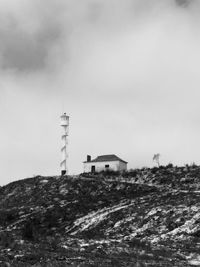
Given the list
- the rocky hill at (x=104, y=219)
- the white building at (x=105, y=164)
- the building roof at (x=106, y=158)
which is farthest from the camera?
the building roof at (x=106, y=158)

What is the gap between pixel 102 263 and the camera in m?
24.2

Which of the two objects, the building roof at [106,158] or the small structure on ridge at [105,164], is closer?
the small structure on ridge at [105,164]

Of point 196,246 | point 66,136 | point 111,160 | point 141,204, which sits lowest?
point 196,246

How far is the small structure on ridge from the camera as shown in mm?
113062

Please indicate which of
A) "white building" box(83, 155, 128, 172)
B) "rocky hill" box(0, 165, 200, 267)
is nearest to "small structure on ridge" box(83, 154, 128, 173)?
"white building" box(83, 155, 128, 172)

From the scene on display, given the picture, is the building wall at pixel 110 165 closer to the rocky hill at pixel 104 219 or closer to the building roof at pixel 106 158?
the building roof at pixel 106 158

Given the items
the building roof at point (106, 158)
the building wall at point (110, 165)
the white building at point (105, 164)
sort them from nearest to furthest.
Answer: the building wall at point (110, 165), the white building at point (105, 164), the building roof at point (106, 158)

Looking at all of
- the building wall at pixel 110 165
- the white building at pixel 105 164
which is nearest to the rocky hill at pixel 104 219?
the building wall at pixel 110 165

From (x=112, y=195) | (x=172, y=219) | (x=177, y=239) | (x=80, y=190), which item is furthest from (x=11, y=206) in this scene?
(x=177, y=239)

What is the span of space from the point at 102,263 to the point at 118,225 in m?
29.3

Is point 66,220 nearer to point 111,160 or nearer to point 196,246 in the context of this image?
point 196,246

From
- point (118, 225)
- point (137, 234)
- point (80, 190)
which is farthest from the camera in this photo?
point (80, 190)

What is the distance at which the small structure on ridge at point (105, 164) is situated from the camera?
113 m

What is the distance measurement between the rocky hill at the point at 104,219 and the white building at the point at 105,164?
20.2 metres
